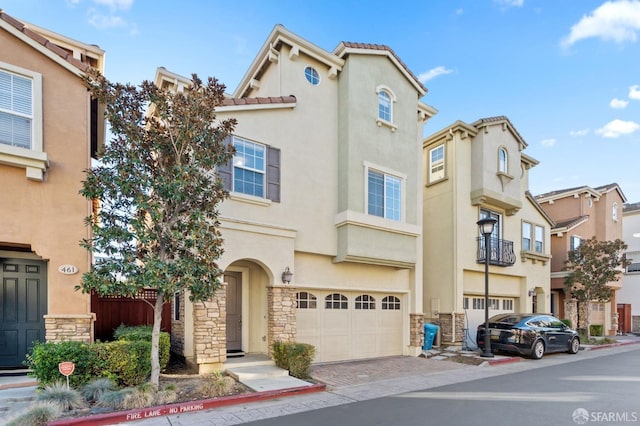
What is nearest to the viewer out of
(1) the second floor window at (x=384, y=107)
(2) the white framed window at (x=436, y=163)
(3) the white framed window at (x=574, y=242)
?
(1) the second floor window at (x=384, y=107)

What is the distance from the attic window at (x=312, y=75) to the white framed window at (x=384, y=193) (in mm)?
3094

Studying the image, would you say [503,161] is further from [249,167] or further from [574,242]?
[249,167]

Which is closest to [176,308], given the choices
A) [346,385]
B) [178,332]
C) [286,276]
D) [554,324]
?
[178,332]

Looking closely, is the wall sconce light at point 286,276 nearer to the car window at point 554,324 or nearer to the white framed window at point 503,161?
the car window at point 554,324

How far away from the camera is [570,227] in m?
22.2

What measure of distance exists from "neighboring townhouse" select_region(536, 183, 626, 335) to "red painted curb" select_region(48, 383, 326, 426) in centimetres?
1967

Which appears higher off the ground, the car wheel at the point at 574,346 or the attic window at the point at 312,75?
the attic window at the point at 312,75

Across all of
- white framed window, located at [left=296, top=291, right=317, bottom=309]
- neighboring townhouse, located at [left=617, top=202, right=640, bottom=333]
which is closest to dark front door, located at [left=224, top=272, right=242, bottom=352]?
white framed window, located at [left=296, top=291, right=317, bottom=309]

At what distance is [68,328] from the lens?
7.83 m

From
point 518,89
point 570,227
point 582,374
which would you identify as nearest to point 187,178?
point 582,374

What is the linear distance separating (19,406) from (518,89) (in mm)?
18557

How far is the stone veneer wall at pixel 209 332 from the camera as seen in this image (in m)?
8.97

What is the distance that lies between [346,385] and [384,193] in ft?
20.3

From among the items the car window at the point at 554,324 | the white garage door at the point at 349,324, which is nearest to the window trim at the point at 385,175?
the white garage door at the point at 349,324
